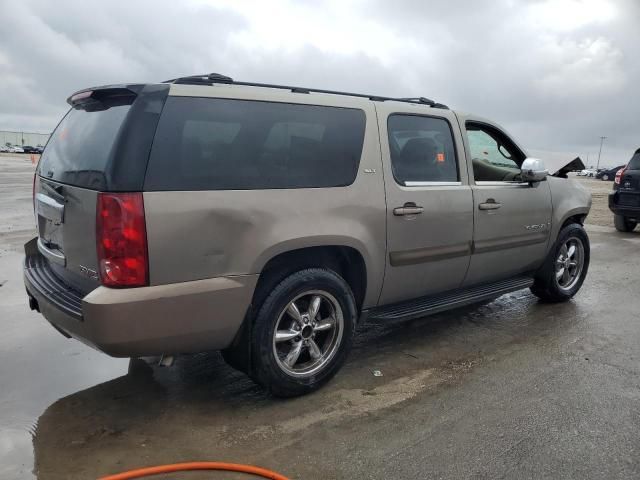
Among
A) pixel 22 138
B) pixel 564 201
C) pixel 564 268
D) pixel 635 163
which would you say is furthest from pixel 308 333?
pixel 22 138

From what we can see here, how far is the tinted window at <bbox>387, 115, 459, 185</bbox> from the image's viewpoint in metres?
3.78

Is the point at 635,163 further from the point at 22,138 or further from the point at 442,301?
the point at 22,138

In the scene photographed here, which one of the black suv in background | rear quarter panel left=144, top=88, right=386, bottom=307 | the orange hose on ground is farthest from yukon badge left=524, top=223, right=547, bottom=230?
the black suv in background

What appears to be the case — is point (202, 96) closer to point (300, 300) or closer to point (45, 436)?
point (300, 300)

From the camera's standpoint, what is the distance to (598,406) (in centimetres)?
325

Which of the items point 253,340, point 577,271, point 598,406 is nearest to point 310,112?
point 253,340

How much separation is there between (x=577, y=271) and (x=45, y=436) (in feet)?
16.4

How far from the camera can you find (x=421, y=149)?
399cm

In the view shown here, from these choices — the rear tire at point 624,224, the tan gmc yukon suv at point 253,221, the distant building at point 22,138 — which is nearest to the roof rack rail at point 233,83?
the tan gmc yukon suv at point 253,221

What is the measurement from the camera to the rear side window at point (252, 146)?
9.07 ft

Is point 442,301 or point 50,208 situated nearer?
point 50,208

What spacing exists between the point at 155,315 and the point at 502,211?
9.75 ft

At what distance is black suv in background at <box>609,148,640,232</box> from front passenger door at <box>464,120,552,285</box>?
20.8 ft

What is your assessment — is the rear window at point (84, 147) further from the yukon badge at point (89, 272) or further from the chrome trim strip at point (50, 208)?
the yukon badge at point (89, 272)
